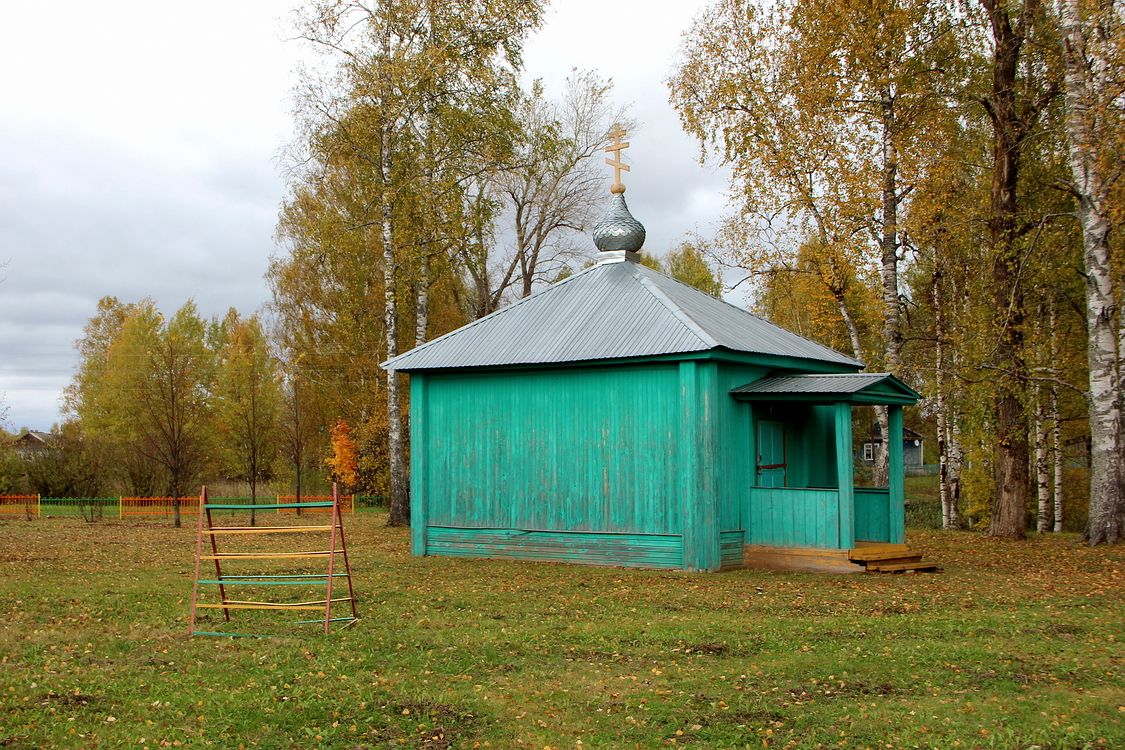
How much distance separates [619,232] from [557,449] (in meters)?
4.62

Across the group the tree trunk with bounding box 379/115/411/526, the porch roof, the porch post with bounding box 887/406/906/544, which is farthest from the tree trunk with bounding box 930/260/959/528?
the tree trunk with bounding box 379/115/411/526

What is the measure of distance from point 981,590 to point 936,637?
11.7 feet

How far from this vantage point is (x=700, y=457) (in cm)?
1440

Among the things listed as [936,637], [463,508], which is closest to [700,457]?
[463,508]

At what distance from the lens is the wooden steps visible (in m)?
14.1

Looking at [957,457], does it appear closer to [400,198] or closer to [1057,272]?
[1057,272]

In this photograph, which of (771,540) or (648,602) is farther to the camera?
(771,540)

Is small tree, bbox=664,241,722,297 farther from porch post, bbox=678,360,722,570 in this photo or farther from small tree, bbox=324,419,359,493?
porch post, bbox=678,360,722,570

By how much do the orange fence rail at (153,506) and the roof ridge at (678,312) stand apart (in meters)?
21.3

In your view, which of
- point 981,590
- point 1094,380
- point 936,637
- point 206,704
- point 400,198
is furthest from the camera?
point 400,198

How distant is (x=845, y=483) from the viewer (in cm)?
1395

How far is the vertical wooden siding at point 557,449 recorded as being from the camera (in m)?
14.9

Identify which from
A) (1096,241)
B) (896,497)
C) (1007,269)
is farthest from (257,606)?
(1007,269)

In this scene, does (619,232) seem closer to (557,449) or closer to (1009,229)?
(557,449)
